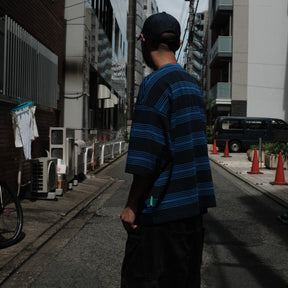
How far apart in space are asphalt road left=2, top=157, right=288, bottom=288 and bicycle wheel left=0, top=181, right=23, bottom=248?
39 centimetres

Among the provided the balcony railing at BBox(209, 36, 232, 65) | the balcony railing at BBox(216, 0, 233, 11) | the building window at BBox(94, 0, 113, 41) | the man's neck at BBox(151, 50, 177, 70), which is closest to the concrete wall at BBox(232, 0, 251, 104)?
the balcony railing at BBox(209, 36, 232, 65)

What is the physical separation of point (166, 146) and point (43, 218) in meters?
4.92

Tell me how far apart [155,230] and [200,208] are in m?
0.27

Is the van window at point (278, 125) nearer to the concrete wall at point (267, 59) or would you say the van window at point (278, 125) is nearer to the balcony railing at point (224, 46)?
the concrete wall at point (267, 59)

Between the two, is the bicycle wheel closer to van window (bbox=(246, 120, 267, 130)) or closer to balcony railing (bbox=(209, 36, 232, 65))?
van window (bbox=(246, 120, 267, 130))

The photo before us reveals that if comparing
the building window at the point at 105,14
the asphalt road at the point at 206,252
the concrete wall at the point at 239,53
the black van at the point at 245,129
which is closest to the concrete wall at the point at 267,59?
the concrete wall at the point at 239,53

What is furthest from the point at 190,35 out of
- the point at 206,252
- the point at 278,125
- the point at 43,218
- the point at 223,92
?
the point at 206,252

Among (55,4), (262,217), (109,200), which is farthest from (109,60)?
(262,217)

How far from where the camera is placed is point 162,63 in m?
1.93

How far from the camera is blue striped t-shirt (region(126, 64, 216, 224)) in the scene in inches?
70.0

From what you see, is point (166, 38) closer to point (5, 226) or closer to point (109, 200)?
point (5, 226)

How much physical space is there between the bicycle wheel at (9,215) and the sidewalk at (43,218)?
151 millimetres

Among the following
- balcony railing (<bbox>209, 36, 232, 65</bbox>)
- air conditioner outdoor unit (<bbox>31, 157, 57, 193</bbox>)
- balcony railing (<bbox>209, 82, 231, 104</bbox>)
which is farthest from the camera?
balcony railing (<bbox>209, 82, 231, 104</bbox>)

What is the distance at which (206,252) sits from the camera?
15.5 ft
